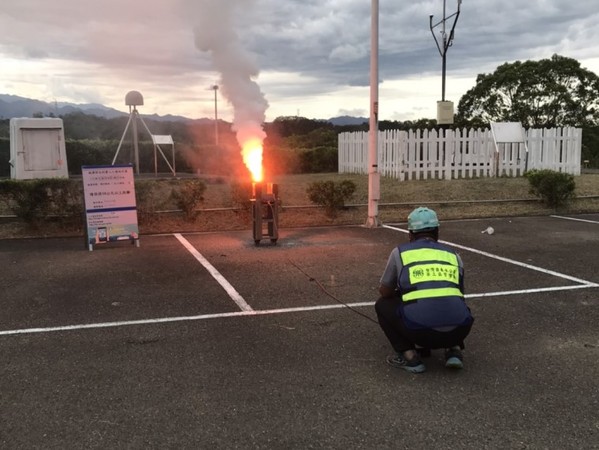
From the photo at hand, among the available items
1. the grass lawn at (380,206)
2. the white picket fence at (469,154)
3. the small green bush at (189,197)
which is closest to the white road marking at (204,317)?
the grass lawn at (380,206)

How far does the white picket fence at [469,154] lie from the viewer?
750 inches

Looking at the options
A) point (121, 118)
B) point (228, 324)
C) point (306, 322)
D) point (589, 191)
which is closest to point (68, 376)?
point (228, 324)

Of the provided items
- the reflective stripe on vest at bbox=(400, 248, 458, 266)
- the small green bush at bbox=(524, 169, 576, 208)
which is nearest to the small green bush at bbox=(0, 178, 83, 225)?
the reflective stripe on vest at bbox=(400, 248, 458, 266)

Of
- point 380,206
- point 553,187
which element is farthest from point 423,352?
Result: point 553,187

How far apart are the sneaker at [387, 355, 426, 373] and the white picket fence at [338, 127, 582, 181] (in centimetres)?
1503

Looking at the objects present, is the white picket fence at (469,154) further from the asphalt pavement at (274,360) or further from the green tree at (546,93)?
the green tree at (546,93)

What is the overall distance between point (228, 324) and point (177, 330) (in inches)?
20.0

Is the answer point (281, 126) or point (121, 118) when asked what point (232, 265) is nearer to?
point (281, 126)

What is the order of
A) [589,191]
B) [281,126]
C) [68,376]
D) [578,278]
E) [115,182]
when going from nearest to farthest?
[68,376] < [578,278] < [115,182] < [589,191] < [281,126]

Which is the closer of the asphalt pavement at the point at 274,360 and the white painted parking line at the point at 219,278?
the asphalt pavement at the point at 274,360

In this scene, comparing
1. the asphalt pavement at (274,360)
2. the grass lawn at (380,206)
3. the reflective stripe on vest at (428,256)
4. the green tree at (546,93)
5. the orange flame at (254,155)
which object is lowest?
the asphalt pavement at (274,360)

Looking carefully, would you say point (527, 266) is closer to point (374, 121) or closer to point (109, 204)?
point (374, 121)

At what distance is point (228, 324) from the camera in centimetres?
543

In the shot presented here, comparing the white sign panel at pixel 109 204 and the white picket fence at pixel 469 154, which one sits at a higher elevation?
the white picket fence at pixel 469 154
